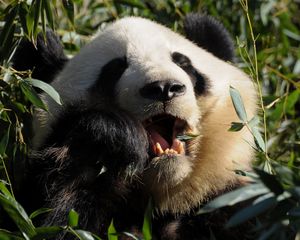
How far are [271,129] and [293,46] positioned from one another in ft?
3.66

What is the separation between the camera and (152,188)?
3.21 metres

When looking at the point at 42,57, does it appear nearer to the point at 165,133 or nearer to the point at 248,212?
the point at 165,133

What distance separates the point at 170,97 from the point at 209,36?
41.3 inches

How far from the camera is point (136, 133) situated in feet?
9.87

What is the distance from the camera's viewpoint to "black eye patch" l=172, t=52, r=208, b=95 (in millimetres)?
3604

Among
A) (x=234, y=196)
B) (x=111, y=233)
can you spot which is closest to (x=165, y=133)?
(x=111, y=233)

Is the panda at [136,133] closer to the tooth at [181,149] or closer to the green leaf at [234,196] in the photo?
the tooth at [181,149]

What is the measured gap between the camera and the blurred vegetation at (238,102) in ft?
7.08

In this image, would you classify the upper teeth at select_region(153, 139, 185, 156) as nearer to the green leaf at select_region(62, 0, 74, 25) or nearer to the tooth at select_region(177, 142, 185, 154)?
the tooth at select_region(177, 142, 185, 154)

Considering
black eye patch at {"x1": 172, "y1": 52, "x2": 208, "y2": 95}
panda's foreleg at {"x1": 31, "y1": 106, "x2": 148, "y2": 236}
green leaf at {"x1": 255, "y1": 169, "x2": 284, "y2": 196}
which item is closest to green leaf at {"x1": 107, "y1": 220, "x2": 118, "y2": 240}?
panda's foreleg at {"x1": 31, "y1": 106, "x2": 148, "y2": 236}

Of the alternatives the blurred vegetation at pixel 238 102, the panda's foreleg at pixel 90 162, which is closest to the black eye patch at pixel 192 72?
the blurred vegetation at pixel 238 102

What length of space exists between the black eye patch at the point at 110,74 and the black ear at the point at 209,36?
72cm

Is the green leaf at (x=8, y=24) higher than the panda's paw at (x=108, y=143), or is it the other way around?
the green leaf at (x=8, y=24)

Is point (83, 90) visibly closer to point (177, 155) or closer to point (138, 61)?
point (138, 61)
